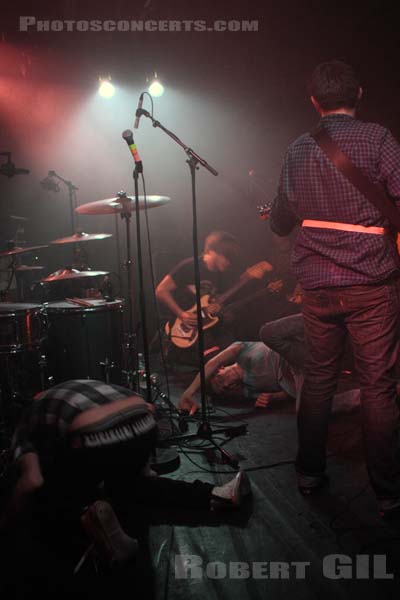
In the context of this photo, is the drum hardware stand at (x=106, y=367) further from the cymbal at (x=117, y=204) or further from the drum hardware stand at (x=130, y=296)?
the cymbal at (x=117, y=204)

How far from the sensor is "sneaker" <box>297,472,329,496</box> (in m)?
2.54

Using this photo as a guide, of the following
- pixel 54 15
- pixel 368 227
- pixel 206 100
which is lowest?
pixel 368 227

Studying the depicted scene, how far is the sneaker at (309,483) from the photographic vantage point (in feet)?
8.34

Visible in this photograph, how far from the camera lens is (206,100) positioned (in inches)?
263

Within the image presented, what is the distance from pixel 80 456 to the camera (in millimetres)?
1833

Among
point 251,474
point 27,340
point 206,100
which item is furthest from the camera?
point 206,100

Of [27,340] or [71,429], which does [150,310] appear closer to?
[27,340]

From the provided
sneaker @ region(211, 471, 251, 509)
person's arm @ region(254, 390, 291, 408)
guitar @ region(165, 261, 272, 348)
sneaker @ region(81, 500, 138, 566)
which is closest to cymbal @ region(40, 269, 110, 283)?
guitar @ region(165, 261, 272, 348)

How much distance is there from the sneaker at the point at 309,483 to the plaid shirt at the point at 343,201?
0.94 metres

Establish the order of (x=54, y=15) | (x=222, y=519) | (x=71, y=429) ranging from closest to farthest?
1. (x=71, y=429)
2. (x=222, y=519)
3. (x=54, y=15)

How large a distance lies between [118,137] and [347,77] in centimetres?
510

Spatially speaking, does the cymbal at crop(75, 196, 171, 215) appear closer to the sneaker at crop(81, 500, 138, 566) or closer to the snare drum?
the snare drum

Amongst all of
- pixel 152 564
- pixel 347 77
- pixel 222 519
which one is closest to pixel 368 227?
pixel 347 77

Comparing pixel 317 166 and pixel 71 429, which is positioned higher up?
pixel 317 166
